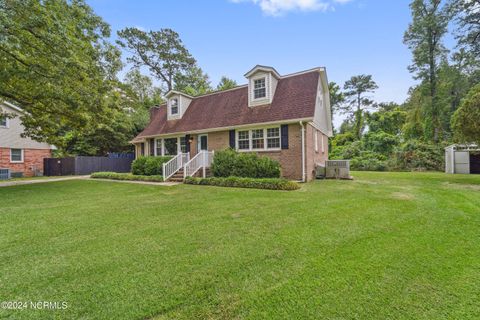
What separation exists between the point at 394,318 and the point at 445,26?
26081 mm

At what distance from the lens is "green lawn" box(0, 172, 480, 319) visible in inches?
79.5

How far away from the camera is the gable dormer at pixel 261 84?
1248 cm

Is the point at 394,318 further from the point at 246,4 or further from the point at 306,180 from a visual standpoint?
the point at 246,4

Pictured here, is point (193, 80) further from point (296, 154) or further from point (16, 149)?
point (296, 154)

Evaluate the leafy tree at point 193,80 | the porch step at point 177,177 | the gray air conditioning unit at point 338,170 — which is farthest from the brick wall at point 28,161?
the gray air conditioning unit at point 338,170

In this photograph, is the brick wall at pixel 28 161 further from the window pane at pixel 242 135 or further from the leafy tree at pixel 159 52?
the window pane at pixel 242 135

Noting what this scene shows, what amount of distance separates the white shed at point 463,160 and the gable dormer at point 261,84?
13604mm

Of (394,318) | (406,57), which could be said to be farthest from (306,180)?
(406,57)

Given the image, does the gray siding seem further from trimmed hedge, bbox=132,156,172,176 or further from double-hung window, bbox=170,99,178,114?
double-hung window, bbox=170,99,178,114

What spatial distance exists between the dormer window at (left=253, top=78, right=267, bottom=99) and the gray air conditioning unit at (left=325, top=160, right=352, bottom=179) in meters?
5.66

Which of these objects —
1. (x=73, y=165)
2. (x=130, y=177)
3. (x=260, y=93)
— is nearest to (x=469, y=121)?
(x=260, y=93)

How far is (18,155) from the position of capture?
1856 cm

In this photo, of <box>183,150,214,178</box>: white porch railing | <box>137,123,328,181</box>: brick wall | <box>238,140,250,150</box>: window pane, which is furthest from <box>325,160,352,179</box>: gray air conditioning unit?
<box>183,150,214,178</box>: white porch railing

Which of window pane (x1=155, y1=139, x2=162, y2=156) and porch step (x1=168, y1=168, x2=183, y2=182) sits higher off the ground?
window pane (x1=155, y1=139, x2=162, y2=156)
